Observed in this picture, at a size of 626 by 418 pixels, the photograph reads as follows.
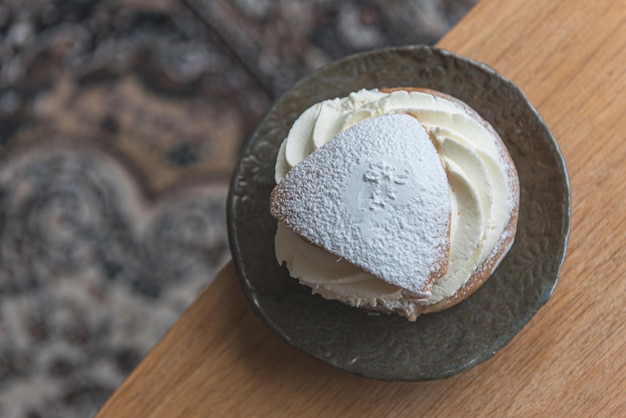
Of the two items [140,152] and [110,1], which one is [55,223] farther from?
[110,1]

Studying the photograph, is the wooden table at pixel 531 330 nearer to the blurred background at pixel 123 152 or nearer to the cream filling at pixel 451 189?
the cream filling at pixel 451 189

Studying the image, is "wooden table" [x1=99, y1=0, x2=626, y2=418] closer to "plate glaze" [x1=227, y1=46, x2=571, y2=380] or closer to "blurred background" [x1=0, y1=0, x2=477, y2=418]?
"plate glaze" [x1=227, y1=46, x2=571, y2=380]

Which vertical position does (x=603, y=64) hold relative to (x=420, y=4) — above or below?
above

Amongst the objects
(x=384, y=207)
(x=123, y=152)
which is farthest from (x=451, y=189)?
(x=123, y=152)

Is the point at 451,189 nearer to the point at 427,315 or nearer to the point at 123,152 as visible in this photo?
the point at 427,315

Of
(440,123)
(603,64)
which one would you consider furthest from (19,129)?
(603,64)

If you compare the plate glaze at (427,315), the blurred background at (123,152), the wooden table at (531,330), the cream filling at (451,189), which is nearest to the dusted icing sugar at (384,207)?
the cream filling at (451,189)

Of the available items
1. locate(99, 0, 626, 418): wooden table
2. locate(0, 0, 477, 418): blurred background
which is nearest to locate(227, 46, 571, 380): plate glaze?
locate(99, 0, 626, 418): wooden table
